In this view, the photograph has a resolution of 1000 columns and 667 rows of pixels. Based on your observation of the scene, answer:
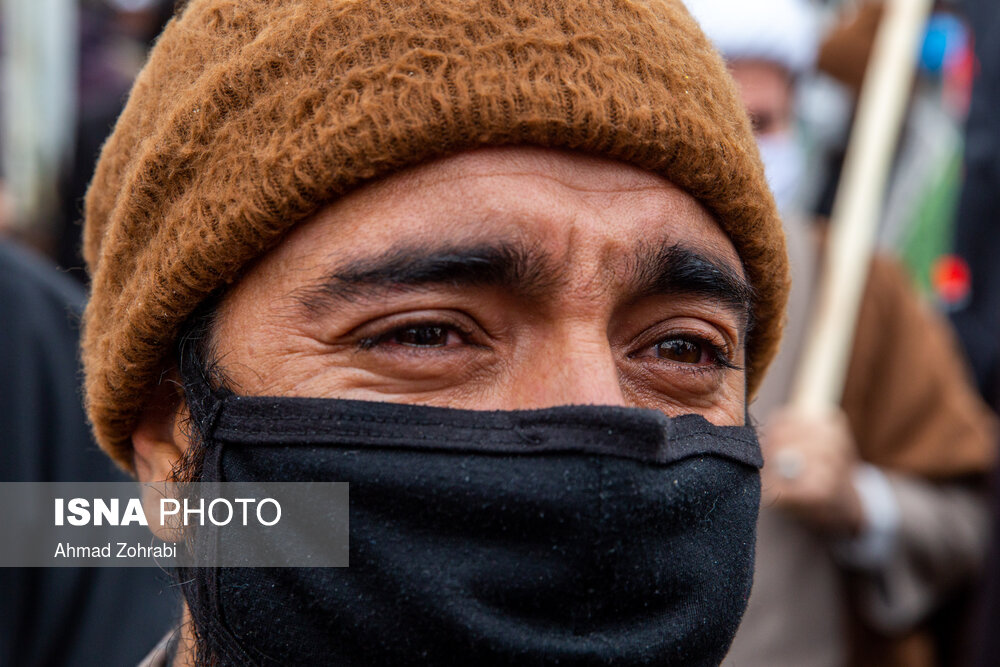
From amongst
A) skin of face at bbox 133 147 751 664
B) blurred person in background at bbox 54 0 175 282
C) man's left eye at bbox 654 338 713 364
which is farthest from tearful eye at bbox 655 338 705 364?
blurred person in background at bbox 54 0 175 282

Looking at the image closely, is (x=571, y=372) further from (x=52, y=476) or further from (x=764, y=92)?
(x=764, y=92)

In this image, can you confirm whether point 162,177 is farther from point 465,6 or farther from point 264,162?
point 465,6

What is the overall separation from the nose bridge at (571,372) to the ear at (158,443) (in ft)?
2.01

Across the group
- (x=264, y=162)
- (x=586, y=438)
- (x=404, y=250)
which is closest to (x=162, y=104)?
(x=264, y=162)

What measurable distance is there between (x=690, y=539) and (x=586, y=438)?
0.80 ft

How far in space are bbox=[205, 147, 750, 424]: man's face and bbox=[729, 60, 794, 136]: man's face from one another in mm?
2984

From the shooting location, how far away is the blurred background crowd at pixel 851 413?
9.95 ft

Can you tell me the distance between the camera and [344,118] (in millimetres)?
1700

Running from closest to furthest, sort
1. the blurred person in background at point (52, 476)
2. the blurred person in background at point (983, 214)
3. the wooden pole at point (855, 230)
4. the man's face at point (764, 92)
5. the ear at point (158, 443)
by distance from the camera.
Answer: the ear at point (158, 443), the blurred person in background at point (52, 476), the wooden pole at point (855, 230), the blurred person in background at point (983, 214), the man's face at point (764, 92)

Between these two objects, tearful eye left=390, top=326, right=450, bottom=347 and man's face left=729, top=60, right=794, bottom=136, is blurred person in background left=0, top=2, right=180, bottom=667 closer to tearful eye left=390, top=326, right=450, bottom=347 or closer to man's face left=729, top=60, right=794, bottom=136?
tearful eye left=390, top=326, right=450, bottom=347

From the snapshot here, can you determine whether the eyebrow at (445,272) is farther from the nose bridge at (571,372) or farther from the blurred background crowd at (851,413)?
the blurred background crowd at (851,413)

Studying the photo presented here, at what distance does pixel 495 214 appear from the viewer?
171 centimetres

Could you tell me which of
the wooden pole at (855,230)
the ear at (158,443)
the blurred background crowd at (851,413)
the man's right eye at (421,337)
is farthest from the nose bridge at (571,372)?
the wooden pole at (855,230)

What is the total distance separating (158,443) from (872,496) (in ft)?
8.09
